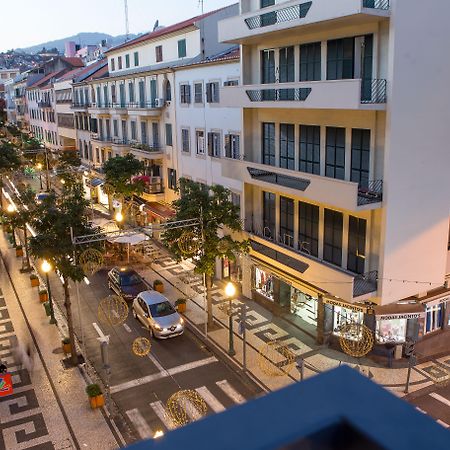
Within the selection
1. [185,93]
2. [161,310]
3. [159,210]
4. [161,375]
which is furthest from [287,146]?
[159,210]

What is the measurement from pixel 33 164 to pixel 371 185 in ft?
149

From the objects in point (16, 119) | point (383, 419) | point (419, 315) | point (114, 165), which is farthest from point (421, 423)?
point (16, 119)

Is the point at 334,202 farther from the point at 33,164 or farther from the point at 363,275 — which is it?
the point at 33,164

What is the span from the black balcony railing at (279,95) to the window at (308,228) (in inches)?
180

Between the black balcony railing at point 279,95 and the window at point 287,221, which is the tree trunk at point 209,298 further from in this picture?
the black balcony railing at point 279,95

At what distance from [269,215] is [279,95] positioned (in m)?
6.12

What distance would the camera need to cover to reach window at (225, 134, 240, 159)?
27.0 meters

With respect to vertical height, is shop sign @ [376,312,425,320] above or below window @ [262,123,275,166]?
below

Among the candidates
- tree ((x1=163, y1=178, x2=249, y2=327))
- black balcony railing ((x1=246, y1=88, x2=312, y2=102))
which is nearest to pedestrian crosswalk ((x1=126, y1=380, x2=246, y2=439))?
tree ((x1=163, y1=178, x2=249, y2=327))

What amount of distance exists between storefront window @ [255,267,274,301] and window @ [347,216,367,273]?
6244 millimetres

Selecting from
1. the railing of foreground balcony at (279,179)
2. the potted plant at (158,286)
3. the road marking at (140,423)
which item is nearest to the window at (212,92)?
the railing of foreground balcony at (279,179)

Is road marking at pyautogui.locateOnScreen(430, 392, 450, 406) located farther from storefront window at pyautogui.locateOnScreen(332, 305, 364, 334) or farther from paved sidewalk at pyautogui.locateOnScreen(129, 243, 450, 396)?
storefront window at pyautogui.locateOnScreen(332, 305, 364, 334)

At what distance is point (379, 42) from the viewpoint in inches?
693

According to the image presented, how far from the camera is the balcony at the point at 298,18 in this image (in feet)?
54.1
